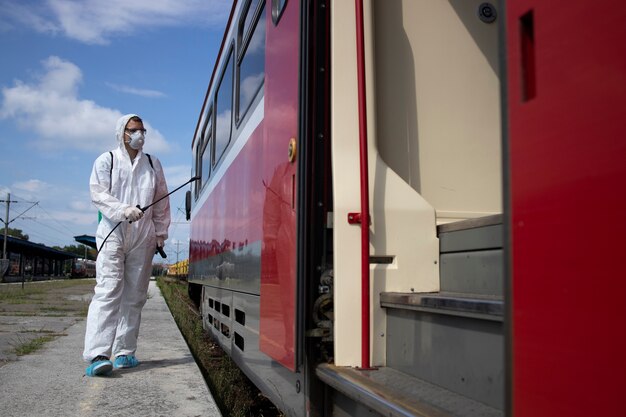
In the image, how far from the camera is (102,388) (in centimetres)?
364

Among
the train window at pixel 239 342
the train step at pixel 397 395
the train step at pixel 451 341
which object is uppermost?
the train step at pixel 451 341

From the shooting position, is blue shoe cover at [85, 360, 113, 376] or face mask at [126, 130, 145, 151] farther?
face mask at [126, 130, 145, 151]

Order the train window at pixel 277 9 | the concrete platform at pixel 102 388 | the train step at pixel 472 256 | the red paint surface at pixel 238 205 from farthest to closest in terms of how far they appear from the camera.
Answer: the red paint surface at pixel 238 205
the concrete platform at pixel 102 388
the train window at pixel 277 9
the train step at pixel 472 256

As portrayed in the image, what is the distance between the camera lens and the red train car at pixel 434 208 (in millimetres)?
941

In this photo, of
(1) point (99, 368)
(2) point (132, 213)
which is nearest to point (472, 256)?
(2) point (132, 213)

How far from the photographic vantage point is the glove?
13.0 ft

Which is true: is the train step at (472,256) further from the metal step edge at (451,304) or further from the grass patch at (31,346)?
the grass patch at (31,346)

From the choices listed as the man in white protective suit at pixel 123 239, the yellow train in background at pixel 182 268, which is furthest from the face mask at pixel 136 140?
the yellow train in background at pixel 182 268

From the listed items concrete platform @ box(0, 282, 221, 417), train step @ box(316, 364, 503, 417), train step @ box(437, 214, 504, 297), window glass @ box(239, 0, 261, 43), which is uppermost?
window glass @ box(239, 0, 261, 43)

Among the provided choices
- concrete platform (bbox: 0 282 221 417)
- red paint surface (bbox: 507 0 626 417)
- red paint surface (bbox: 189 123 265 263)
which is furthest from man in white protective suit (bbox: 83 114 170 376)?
red paint surface (bbox: 507 0 626 417)

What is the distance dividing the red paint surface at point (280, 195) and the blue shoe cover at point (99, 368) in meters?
1.38

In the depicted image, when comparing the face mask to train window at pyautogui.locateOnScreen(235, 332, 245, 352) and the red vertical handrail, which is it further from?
the red vertical handrail

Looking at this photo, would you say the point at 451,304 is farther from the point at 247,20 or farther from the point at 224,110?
the point at 224,110

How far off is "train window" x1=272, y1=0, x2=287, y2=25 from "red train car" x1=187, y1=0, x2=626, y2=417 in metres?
0.02
